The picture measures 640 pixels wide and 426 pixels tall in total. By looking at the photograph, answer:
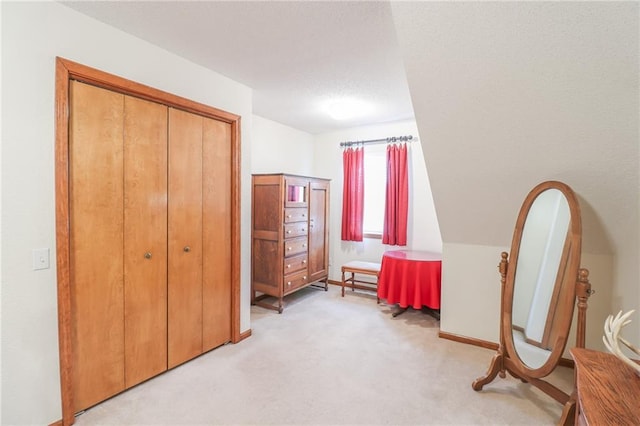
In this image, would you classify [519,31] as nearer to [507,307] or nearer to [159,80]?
[507,307]

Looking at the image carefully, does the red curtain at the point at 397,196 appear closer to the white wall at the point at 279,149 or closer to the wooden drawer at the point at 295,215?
the wooden drawer at the point at 295,215

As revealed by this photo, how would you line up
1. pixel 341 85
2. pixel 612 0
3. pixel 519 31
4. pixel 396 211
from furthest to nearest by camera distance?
1. pixel 396 211
2. pixel 341 85
3. pixel 519 31
4. pixel 612 0

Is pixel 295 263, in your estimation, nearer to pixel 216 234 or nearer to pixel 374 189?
pixel 216 234

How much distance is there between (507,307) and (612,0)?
1.86 meters

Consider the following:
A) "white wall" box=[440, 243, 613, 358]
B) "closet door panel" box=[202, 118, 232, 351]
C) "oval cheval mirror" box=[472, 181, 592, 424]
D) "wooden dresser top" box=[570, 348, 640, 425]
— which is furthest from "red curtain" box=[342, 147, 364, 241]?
"wooden dresser top" box=[570, 348, 640, 425]

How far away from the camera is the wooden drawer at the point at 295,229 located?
12.3ft

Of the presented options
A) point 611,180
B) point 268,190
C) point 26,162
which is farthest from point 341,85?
point 26,162

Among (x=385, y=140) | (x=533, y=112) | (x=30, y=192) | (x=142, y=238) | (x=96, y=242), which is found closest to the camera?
(x=30, y=192)

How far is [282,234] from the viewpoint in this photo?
12.0 ft

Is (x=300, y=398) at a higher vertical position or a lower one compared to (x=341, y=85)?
lower

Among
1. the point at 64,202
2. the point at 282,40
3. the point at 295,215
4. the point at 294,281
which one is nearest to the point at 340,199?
the point at 295,215

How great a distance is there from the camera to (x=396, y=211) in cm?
431

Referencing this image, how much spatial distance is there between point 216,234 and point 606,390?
8.49ft

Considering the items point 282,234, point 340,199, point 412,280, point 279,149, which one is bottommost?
point 412,280
